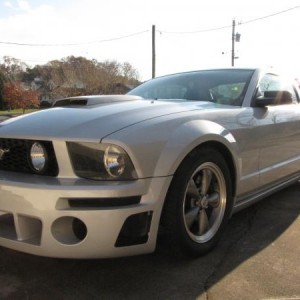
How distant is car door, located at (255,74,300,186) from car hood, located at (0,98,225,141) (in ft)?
2.61

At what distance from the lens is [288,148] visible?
4270 mm

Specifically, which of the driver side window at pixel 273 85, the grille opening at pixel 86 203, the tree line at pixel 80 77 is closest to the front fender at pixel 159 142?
the grille opening at pixel 86 203

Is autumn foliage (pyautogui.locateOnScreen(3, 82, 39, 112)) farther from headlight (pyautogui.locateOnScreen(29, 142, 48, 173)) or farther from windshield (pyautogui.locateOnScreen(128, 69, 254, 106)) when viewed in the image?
headlight (pyautogui.locateOnScreen(29, 142, 48, 173))

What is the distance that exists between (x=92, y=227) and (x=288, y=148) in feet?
8.14

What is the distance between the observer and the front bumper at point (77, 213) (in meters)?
2.49

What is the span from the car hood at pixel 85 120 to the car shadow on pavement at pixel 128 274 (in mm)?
934

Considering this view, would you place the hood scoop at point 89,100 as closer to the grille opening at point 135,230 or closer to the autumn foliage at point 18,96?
the grille opening at point 135,230

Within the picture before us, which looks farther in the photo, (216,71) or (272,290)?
(216,71)

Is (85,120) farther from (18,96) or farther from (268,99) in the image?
(18,96)

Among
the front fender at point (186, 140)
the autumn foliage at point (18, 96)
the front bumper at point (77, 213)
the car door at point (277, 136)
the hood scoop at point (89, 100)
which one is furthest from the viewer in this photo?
the autumn foliage at point (18, 96)

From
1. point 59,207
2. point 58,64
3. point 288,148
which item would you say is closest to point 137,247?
point 59,207

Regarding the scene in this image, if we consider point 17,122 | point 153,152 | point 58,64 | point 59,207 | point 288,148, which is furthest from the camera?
point 58,64

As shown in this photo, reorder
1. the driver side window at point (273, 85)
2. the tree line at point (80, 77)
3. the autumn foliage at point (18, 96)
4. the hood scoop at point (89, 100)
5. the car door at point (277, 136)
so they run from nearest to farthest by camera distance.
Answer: the hood scoop at point (89, 100)
the car door at point (277, 136)
the driver side window at point (273, 85)
the autumn foliage at point (18, 96)
the tree line at point (80, 77)

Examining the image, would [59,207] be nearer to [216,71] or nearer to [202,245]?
[202,245]
